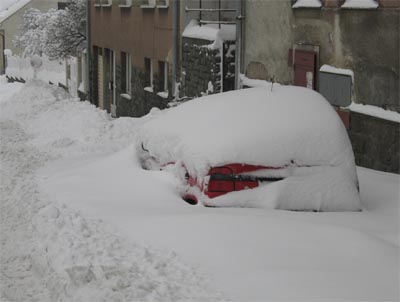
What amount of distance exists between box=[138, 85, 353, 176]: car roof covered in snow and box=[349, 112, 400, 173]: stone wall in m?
3.02

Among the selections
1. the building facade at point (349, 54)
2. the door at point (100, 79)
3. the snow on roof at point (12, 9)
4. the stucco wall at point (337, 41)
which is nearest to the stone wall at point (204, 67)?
the stucco wall at point (337, 41)

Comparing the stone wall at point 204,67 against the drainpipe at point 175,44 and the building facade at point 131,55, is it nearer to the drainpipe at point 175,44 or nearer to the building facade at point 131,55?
the drainpipe at point 175,44

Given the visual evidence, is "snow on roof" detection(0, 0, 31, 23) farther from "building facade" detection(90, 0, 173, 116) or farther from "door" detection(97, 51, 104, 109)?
"door" detection(97, 51, 104, 109)

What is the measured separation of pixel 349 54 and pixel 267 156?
5758 mm

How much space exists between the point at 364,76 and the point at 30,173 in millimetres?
4988

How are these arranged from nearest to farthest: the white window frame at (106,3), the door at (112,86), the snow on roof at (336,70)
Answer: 1. the snow on roof at (336,70)
2. the door at (112,86)
3. the white window frame at (106,3)

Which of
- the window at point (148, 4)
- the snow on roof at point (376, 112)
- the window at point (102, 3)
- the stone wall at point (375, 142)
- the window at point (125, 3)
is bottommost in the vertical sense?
the stone wall at point (375, 142)

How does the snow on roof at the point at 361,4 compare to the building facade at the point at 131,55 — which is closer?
the snow on roof at the point at 361,4

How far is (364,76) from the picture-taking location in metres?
12.7

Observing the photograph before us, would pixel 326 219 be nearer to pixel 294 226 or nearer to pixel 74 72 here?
pixel 294 226

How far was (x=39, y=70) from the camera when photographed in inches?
2276

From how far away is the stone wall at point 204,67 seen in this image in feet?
60.4

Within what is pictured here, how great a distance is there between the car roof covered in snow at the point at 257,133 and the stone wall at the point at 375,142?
3019mm

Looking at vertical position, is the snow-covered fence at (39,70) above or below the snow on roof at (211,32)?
below
